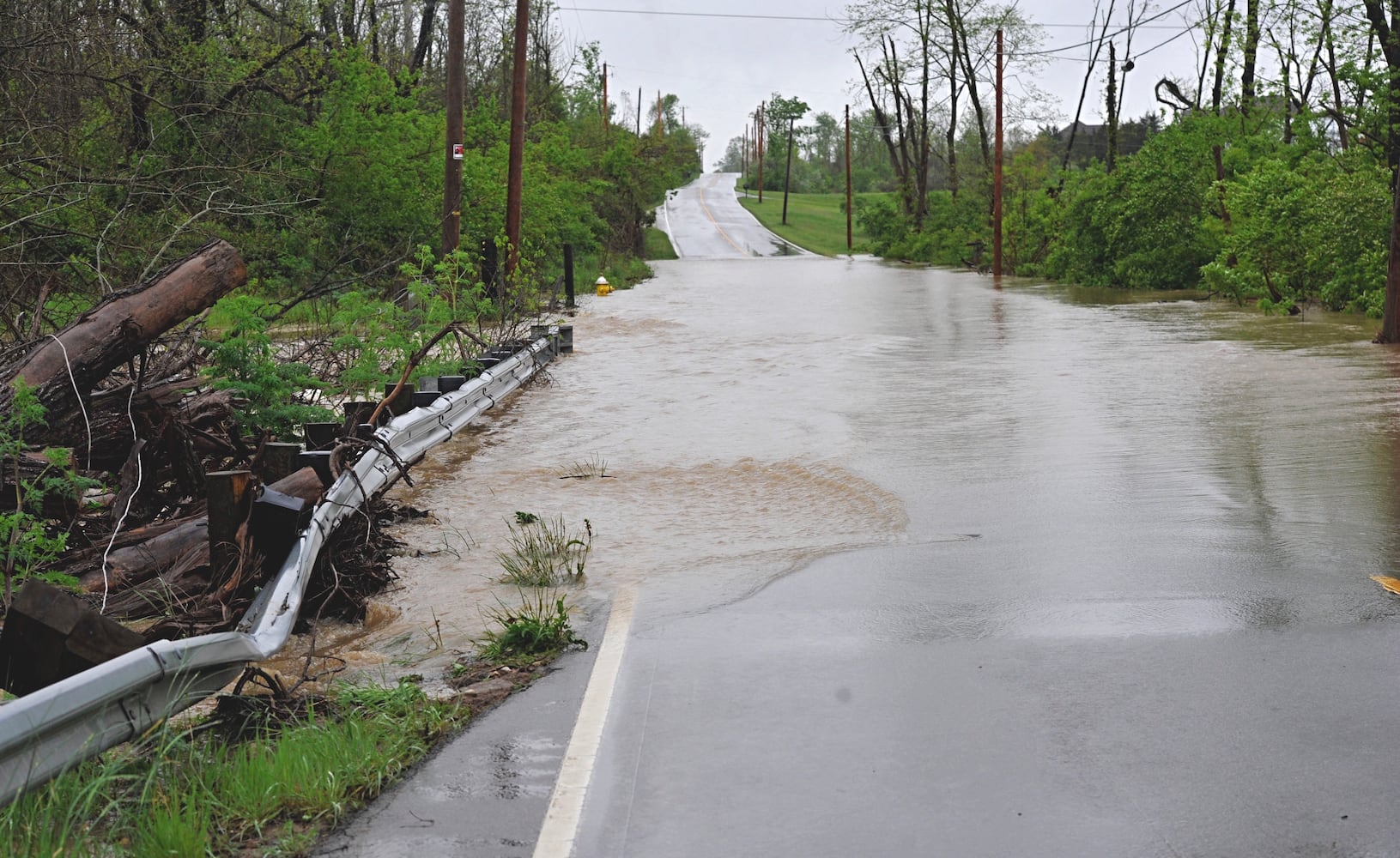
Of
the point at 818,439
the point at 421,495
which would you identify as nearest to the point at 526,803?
the point at 421,495

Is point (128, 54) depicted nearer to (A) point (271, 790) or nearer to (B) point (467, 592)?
(B) point (467, 592)

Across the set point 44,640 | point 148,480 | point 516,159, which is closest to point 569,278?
point 516,159

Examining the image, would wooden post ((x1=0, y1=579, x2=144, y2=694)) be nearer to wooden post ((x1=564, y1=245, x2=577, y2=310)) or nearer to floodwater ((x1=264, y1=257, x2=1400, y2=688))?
floodwater ((x1=264, y1=257, x2=1400, y2=688))

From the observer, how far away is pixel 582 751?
16.4 ft

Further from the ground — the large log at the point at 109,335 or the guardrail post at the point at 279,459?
the large log at the point at 109,335

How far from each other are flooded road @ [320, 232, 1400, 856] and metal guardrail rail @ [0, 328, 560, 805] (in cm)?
56

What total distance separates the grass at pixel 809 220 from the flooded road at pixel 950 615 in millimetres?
68808

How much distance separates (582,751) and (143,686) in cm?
142

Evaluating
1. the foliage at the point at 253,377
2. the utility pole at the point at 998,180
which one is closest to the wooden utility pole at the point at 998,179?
the utility pole at the point at 998,180

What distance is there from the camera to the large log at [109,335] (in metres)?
7.81

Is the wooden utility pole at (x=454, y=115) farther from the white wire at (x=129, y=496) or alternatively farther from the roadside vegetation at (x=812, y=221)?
the roadside vegetation at (x=812, y=221)

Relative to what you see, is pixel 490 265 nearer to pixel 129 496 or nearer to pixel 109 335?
pixel 109 335

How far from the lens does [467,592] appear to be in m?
7.50

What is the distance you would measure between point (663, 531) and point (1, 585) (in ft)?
12.0
